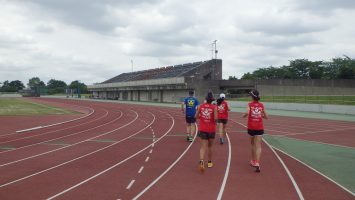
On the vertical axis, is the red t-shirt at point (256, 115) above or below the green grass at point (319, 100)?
above

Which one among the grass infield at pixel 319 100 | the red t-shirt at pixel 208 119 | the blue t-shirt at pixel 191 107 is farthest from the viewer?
the grass infield at pixel 319 100

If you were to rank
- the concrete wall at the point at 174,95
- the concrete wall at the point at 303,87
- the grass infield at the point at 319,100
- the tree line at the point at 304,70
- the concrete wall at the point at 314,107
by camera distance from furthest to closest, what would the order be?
the tree line at the point at 304,70 < the concrete wall at the point at 174,95 < the concrete wall at the point at 303,87 < the grass infield at the point at 319,100 < the concrete wall at the point at 314,107

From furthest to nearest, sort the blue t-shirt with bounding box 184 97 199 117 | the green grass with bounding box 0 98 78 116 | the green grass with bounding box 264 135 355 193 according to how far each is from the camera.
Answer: the green grass with bounding box 0 98 78 116
the blue t-shirt with bounding box 184 97 199 117
the green grass with bounding box 264 135 355 193

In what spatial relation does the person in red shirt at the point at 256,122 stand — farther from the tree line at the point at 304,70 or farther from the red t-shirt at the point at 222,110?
the tree line at the point at 304,70

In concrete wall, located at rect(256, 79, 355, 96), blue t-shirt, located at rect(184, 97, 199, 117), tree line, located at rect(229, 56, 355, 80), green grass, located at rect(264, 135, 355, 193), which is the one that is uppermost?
tree line, located at rect(229, 56, 355, 80)

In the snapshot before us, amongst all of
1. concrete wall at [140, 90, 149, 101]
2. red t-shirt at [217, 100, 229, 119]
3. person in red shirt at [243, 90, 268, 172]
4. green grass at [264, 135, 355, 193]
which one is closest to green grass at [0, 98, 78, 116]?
red t-shirt at [217, 100, 229, 119]

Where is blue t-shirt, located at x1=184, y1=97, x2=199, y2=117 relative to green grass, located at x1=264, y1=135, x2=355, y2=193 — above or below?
above

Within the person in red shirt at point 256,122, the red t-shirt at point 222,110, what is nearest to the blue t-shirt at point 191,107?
the red t-shirt at point 222,110

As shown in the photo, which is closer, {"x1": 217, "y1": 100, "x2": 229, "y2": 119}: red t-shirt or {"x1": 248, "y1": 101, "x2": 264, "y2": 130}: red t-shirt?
{"x1": 248, "y1": 101, "x2": 264, "y2": 130}: red t-shirt

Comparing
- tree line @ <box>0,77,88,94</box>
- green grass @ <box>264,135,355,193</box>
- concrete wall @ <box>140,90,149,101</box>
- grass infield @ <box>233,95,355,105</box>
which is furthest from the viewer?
tree line @ <box>0,77,88,94</box>

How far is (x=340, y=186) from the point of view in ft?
23.3

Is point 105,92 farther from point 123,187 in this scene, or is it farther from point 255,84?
point 123,187

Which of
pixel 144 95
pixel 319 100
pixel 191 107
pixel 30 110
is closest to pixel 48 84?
pixel 144 95

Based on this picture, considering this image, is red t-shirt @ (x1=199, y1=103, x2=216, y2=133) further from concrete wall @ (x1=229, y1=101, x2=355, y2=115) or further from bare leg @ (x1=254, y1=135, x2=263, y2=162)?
concrete wall @ (x1=229, y1=101, x2=355, y2=115)
